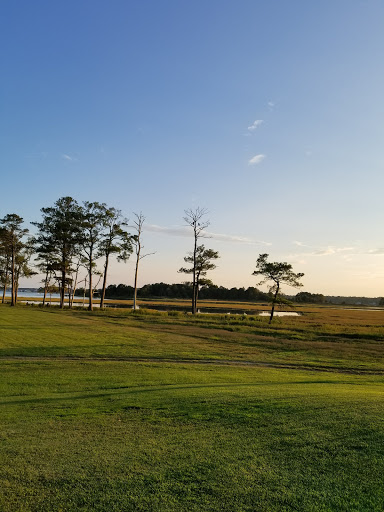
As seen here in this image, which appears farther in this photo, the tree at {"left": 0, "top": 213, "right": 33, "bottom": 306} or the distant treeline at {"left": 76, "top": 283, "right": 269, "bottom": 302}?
the distant treeline at {"left": 76, "top": 283, "right": 269, "bottom": 302}

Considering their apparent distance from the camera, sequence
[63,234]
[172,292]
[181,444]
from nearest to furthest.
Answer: [181,444] → [63,234] → [172,292]

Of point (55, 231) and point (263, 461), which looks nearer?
point (263, 461)

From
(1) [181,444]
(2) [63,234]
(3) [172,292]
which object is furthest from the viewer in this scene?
(3) [172,292]

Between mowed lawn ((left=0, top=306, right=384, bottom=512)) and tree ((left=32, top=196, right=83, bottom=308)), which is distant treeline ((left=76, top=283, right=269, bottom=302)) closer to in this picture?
tree ((left=32, top=196, right=83, bottom=308))

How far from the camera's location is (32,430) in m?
6.48

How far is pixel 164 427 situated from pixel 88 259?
48987 millimetres

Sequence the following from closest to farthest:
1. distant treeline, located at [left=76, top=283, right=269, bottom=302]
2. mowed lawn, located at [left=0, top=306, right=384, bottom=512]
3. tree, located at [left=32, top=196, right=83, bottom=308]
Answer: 1. mowed lawn, located at [left=0, top=306, right=384, bottom=512]
2. tree, located at [left=32, top=196, right=83, bottom=308]
3. distant treeline, located at [left=76, top=283, right=269, bottom=302]

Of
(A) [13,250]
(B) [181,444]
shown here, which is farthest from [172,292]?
(B) [181,444]

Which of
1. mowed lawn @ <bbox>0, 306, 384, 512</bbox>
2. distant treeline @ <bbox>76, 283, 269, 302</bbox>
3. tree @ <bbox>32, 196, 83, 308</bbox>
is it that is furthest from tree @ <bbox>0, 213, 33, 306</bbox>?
distant treeline @ <bbox>76, 283, 269, 302</bbox>

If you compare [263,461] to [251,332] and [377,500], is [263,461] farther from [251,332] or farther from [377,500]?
[251,332]

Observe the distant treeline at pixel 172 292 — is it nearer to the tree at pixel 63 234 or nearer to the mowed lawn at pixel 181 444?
the tree at pixel 63 234

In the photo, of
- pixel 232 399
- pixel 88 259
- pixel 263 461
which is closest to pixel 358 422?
pixel 263 461

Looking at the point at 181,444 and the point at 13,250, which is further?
the point at 13,250

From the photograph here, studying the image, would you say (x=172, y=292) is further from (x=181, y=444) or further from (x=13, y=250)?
(x=181, y=444)
